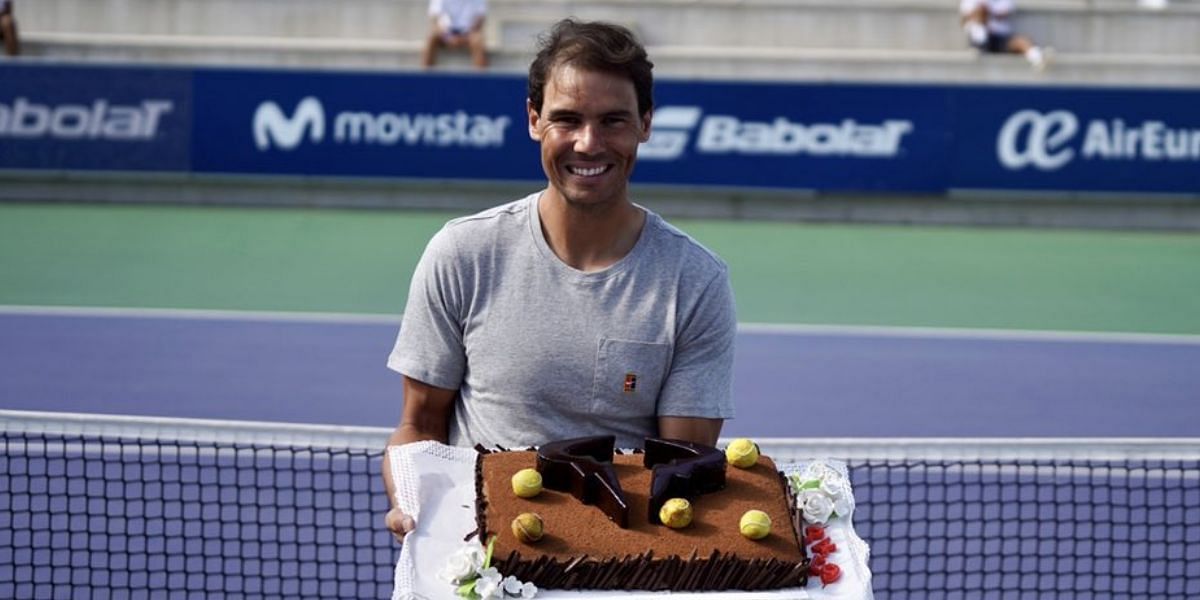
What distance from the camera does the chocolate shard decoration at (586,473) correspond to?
2803mm

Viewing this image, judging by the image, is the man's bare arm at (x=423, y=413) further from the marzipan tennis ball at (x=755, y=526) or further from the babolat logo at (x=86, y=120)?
the babolat logo at (x=86, y=120)

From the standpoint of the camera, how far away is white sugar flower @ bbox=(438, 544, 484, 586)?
2.63 m

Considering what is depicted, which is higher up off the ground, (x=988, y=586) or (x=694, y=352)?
(x=694, y=352)

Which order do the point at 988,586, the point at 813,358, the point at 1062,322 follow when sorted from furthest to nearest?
1. the point at 1062,322
2. the point at 813,358
3. the point at 988,586

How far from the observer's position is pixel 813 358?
Answer: 998 centimetres

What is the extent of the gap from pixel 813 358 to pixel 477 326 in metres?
6.93

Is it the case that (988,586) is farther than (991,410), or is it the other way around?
(991,410)

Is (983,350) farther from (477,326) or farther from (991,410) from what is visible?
(477,326)

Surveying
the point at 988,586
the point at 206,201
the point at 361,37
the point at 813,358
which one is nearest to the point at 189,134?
the point at 206,201

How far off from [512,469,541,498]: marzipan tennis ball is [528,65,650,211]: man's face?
0.56 meters

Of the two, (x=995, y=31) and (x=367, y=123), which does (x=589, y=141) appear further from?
(x=995, y=31)

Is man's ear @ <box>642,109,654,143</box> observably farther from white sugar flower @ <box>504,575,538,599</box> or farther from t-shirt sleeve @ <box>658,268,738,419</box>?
white sugar flower @ <box>504,575,538,599</box>

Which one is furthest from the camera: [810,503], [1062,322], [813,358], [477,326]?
[1062,322]

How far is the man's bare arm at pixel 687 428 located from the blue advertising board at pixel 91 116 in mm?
12903
